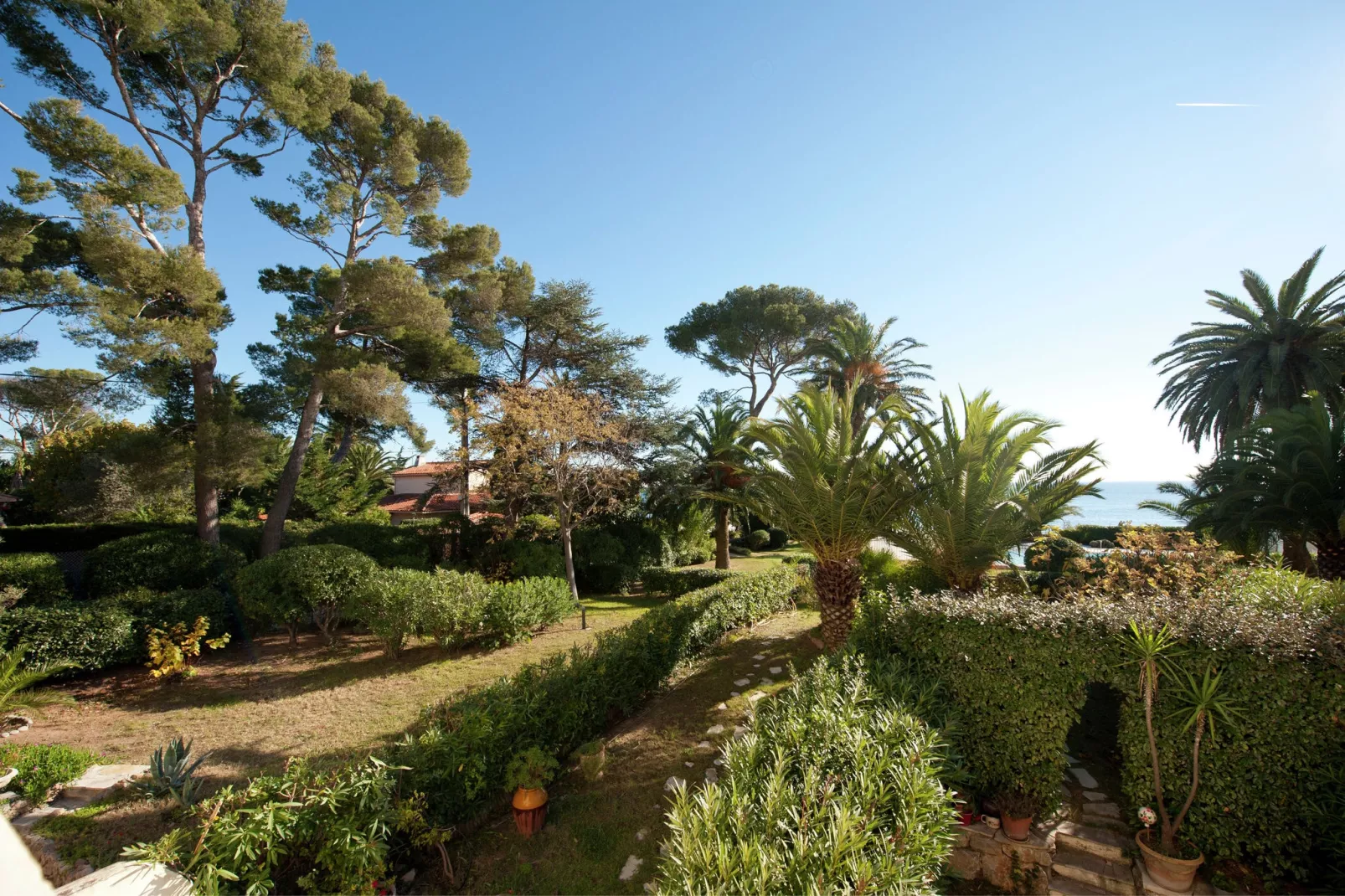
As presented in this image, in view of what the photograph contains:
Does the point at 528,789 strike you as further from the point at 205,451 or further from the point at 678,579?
the point at 205,451

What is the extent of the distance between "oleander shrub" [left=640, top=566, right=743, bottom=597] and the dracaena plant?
1080 cm

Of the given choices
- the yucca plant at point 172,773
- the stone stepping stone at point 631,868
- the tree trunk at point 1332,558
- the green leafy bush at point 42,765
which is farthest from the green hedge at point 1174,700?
the green leafy bush at point 42,765

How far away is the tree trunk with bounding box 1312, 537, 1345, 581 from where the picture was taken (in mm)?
9242

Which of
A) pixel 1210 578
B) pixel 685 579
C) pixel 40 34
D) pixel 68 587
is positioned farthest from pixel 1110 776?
pixel 40 34

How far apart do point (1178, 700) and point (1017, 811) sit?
1466 mm

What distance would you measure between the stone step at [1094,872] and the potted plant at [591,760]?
389cm

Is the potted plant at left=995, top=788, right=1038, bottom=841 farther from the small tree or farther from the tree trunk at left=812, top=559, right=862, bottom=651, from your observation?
the small tree

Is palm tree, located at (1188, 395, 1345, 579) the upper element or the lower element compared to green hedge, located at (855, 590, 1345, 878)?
upper

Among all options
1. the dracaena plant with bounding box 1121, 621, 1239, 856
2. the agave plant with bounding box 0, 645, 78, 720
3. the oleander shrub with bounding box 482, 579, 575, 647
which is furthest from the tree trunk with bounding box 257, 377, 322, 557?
the dracaena plant with bounding box 1121, 621, 1239, 856

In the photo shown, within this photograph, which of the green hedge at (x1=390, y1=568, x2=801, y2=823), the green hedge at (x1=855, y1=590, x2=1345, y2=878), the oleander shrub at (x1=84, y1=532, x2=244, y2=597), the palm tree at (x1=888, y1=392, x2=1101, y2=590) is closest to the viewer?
the green hedge at (x1=855, y1=590, x2=1345, y2=878)

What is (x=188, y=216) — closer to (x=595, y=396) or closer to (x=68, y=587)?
(x=68, y=587)

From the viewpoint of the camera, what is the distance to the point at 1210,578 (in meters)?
6.52

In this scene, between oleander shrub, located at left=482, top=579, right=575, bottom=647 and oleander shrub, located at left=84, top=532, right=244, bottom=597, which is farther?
oleander shrub, located at left=84, top=532, right=244, bottom=597

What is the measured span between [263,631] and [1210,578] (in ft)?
51.2
